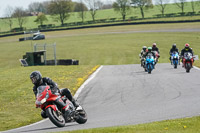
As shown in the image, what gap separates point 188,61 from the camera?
21781mm

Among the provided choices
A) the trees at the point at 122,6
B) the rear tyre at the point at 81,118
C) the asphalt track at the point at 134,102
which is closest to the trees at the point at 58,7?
the trees at the point at 122,6

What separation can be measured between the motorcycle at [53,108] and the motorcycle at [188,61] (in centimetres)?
1333

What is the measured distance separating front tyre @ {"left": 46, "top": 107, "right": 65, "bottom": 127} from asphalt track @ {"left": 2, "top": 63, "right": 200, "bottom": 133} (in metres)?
0.15

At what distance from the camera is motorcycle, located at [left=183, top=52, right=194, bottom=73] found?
21.7 metres

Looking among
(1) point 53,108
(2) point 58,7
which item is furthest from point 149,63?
(2) point 58,7

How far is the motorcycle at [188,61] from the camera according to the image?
2167 cm

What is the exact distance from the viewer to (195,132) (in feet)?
23.6

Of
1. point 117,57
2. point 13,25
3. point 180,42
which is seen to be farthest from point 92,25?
point 13,25

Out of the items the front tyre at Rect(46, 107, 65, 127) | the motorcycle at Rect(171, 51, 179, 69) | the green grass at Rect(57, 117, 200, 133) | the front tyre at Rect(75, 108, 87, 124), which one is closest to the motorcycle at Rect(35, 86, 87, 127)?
the front tyre at Rect(46, 107, 65, 127)

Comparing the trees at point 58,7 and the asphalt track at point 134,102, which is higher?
the trees at point 58,7

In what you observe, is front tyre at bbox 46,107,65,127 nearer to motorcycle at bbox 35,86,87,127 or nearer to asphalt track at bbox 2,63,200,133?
motorcycle at bbox 35,86,87,127

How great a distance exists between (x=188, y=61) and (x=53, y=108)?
14401 mm

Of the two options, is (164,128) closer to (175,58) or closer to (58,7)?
(175,58)

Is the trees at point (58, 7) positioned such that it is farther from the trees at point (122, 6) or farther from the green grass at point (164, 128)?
the green grass at point (164, 128)
